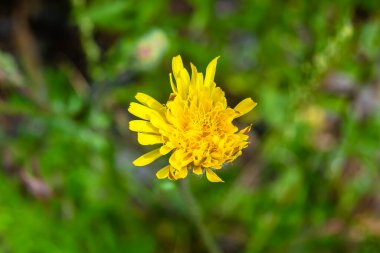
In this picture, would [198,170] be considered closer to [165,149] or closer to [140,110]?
[165,149]

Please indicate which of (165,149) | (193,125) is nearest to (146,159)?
(165,149)

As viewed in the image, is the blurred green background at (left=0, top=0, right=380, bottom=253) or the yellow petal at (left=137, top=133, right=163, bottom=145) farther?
the blurred green background at (left=0, top=0, right=380, bottom=253)

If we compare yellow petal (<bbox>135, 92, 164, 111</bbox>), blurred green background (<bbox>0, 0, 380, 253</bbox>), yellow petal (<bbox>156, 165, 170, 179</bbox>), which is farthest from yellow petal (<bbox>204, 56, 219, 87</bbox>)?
blurred green background (<bbox>0, 0, 380, 253</bbox>)

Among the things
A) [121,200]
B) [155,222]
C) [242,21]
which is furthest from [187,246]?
[242,21]

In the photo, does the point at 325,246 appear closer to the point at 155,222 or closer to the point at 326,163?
the point at 326,163

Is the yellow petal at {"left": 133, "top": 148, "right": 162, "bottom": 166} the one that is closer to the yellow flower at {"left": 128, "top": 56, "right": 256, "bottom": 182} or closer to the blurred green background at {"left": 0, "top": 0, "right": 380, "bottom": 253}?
the yellow flower at {"left": 128, "top": 56, "right": 256, "bottom": 182}

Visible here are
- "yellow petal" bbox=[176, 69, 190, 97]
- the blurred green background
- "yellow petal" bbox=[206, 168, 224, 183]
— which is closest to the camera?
"yellow petal" bbox=[206, 168, 224, 183]
